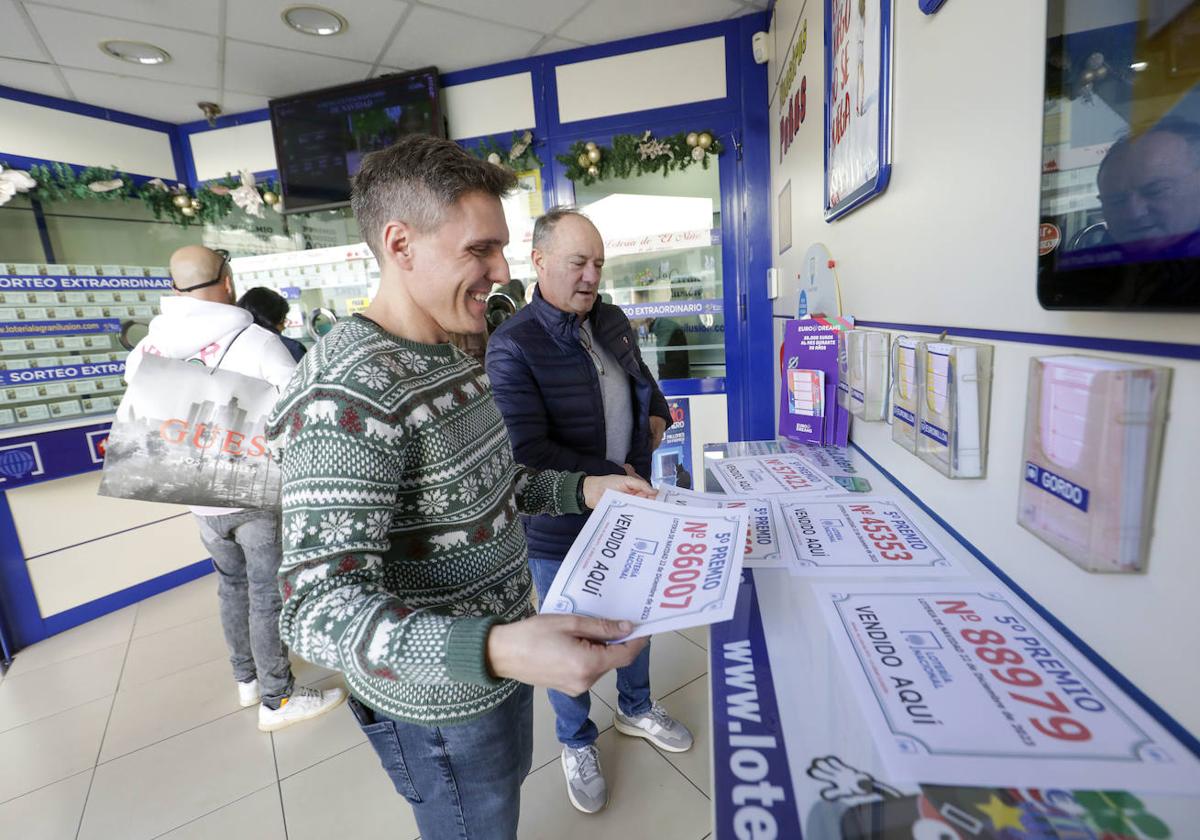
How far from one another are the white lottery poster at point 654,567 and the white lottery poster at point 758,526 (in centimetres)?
7

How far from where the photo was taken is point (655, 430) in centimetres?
168

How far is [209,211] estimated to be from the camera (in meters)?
3.61

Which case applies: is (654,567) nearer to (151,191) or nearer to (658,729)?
(658,729)

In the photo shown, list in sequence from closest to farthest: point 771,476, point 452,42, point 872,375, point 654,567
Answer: point 654,567 < point 872,375 < point 771,476 < point 452,42

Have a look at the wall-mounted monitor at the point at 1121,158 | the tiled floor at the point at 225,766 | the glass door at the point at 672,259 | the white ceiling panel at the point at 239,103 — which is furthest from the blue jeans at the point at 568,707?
the white ceiling panel at the point at 239,103

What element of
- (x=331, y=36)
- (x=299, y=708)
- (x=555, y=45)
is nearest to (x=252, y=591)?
(x=299, y=708)

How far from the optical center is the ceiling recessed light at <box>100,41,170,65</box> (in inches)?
104

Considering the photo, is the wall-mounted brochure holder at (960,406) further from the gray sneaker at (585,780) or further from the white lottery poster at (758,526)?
the gray sneaker at (585,780)

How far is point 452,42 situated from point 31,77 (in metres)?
2.20

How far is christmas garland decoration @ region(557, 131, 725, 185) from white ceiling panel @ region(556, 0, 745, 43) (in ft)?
1.59

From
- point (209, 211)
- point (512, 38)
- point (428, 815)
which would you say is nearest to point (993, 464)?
point (428, 815)

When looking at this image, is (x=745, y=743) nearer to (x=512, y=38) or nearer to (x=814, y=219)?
(x=814, y=219)

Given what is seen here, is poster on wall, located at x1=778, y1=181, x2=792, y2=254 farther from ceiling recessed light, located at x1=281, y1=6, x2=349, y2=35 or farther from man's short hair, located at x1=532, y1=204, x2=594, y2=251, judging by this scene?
ceiling recessed light, located at x1=281, y1=6, x2=349, y2=35

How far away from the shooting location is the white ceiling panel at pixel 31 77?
2738 mm
